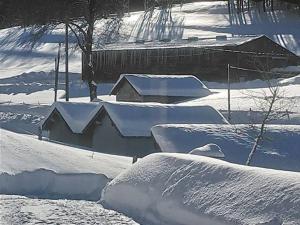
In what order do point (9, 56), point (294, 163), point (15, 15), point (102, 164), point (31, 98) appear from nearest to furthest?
point (102, 164), point (294, 163), point (15, 15), point (31, 98), point (9, 56)

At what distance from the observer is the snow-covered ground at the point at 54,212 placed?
863 centimetres

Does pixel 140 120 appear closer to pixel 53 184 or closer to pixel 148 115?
pixel 148 115

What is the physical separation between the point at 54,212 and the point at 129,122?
1820cm

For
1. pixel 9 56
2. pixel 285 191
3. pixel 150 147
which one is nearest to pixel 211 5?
pixel 9 56

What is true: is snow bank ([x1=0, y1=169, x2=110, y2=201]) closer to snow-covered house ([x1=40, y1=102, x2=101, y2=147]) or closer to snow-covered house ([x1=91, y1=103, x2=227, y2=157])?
snow-covered house ([x1=91, y1=103, x2=227, y2=157])

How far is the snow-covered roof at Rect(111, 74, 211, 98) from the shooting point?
43625 mm

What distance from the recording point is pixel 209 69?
58.5m

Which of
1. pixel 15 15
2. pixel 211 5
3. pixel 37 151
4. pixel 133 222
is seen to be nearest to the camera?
pixel 133 222

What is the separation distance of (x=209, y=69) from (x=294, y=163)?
38056 mm

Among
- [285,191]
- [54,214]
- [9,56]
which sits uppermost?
[285,191]

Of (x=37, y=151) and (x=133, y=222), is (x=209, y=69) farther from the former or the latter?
(x=133, y=222)

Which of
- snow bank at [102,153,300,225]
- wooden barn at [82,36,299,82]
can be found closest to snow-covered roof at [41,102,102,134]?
snow bank at [102,153,300,225]

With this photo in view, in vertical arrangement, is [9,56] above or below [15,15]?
below

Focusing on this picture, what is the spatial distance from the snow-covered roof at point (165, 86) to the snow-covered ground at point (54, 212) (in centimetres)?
3322
